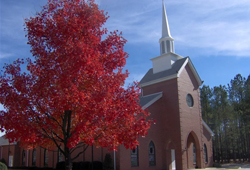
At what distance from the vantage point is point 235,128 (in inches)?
1973

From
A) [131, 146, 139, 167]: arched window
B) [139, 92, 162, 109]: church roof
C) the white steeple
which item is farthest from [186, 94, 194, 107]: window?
[131, 146, 139, 167]: arched window

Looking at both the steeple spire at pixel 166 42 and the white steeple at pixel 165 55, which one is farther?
the steeple spire at pixel 166 42

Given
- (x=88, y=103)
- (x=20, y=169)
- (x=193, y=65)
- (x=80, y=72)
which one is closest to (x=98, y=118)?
(x=88, y=103)

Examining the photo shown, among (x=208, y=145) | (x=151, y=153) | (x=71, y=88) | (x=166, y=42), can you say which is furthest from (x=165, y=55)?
(x=71, y=88)

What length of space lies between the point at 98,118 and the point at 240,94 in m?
47.4

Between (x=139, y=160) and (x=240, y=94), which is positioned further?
(x=240, y=94)

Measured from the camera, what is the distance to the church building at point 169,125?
2470 cm

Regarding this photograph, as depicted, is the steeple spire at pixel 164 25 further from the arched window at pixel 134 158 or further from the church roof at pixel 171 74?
the arched window at pixel 134 158

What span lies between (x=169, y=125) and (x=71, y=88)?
2022 cm

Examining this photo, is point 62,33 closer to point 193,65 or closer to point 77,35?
point 77,35

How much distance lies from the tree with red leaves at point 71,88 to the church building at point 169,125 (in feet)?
45.7

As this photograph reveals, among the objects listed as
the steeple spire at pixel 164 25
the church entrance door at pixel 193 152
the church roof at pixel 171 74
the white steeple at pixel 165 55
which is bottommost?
the church entrance door at pixel 193 152

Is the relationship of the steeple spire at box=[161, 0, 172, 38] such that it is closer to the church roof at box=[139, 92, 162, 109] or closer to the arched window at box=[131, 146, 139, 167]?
the church roof at box=[139, 92, 162, 109]

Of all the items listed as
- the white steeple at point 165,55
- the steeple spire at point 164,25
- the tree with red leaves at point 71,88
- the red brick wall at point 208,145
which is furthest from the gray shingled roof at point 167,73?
the tree with red leaves at point 71,88
